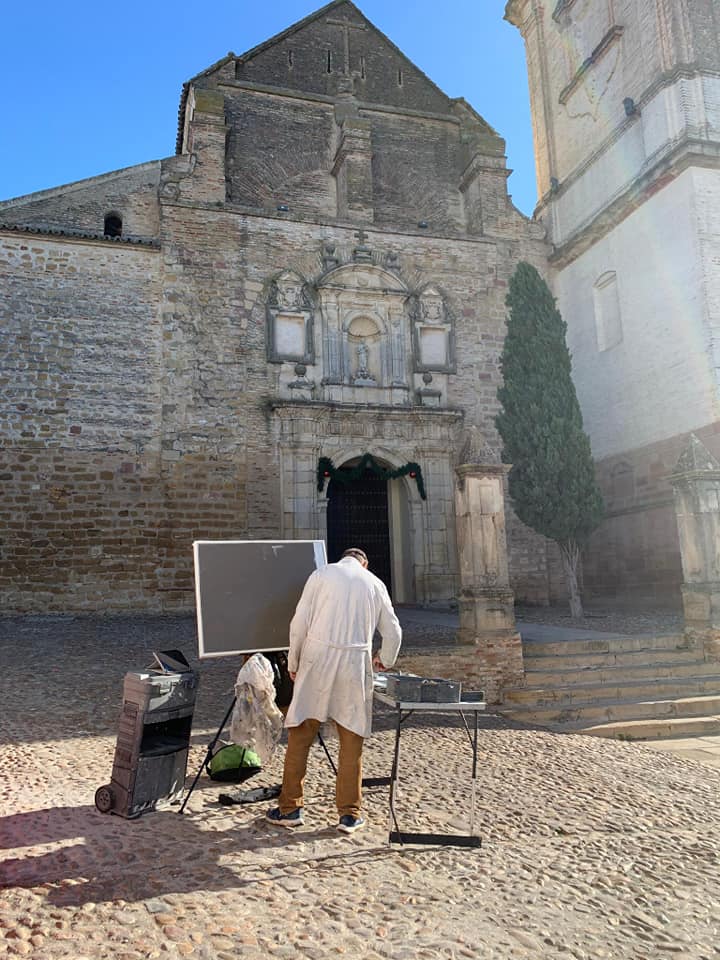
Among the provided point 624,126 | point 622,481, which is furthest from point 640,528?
point 624,126

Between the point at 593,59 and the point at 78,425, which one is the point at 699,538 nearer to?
the point at 78,425

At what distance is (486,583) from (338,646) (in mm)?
4158

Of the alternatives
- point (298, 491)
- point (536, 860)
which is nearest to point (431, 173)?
point (298, 491)

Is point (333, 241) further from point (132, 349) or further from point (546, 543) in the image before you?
point (546, 543)

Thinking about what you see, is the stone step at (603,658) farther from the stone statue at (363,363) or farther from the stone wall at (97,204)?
the stone wall at (97,204)

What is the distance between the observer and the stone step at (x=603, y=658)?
7973 millimetres

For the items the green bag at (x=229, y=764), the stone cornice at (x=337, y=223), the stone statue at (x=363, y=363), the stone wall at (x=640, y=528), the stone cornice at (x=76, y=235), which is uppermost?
the stone cornice at (x=337, y=223)

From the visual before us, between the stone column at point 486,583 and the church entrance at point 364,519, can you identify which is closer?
the stone column at point 486,583

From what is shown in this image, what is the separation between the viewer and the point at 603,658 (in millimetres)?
8117

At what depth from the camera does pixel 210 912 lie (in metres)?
2.86

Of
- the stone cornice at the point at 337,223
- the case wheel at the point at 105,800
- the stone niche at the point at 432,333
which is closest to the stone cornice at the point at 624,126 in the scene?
the stone cornice at the point at 337,223

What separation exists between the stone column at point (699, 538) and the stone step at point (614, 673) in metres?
0.45

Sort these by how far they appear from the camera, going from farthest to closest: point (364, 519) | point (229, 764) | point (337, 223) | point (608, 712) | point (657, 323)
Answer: point (364, 519)
point (337, 223)
point (657, 323)
point (608, 712)
point (229, 764)

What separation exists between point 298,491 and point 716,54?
11.3 metres
